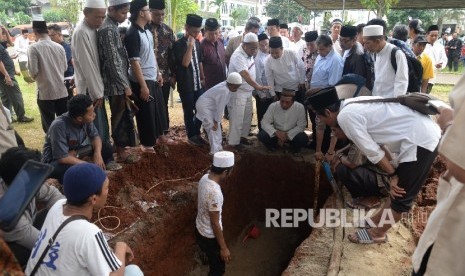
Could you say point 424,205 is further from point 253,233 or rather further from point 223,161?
point 253,233

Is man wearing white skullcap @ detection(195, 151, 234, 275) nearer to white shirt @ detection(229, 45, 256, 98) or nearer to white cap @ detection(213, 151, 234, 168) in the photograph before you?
white cap @ detection(213, 151, 234, 168)

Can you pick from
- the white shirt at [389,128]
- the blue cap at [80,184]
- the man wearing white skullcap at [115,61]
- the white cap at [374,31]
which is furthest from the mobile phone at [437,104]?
the man wearing white skullcap at [115,61]

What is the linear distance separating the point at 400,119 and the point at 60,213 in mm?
2856

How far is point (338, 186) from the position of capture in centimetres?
468

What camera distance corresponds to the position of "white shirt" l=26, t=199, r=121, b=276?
6.58 ft

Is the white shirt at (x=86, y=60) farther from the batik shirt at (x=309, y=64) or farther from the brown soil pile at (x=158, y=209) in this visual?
the batik shirt at (x=309, y=64)

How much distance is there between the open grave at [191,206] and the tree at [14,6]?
4013 centimetres

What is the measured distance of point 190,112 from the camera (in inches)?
233

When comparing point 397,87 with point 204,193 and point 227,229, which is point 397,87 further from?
point 227,229

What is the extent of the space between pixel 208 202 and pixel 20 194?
1939 millimetres

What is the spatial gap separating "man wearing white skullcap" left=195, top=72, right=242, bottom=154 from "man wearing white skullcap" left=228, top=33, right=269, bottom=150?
1.10 feet

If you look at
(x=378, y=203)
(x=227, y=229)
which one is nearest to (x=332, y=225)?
(x=378, y=203)

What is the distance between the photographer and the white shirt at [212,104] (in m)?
5.46

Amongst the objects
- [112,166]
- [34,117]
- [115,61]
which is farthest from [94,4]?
[34,117]
